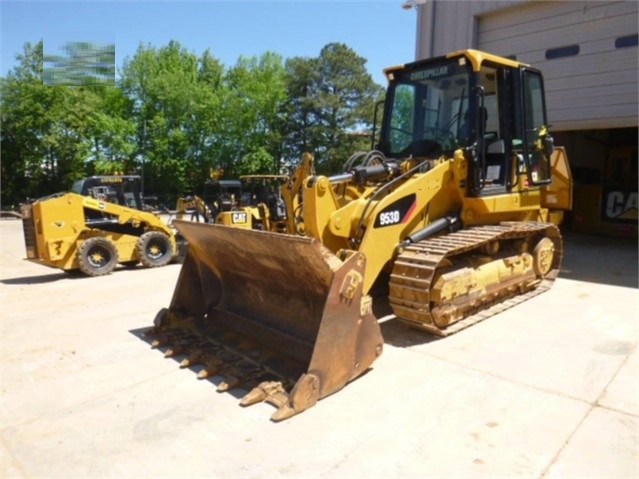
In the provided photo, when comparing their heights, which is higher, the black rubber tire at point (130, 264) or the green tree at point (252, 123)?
the green tree at point (252, 123)

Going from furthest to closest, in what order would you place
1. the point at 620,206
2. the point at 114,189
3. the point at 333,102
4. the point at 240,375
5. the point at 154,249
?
1. the point at 333,102
2. the point at 620,206
3. the point at 114,189
4. the point at 154,249
5. the point at 240,375

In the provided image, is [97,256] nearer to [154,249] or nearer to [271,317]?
[154,249]

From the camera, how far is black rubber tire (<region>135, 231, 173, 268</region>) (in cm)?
912

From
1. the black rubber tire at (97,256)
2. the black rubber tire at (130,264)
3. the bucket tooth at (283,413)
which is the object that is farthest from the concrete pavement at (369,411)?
the black rubber tire at (130,264)

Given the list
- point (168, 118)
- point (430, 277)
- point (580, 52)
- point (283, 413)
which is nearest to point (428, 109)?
point (430, 277)

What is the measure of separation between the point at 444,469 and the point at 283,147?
32.0 meters

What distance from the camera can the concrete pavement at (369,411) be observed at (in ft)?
9.09

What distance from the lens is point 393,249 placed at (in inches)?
192

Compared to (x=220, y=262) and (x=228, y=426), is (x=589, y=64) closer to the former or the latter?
(x=220, y=262)

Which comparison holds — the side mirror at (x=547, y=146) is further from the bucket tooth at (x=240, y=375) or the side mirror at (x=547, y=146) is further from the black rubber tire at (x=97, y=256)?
the black rubber tire at (x=97, y=256)

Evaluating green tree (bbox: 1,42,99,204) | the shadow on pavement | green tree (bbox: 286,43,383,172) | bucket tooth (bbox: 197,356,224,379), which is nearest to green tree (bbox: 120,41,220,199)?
green tree (bbox: 1,42,99,204)

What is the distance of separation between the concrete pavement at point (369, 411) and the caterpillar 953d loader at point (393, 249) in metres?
0.23

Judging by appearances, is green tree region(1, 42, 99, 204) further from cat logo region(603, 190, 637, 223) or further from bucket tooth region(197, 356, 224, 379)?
bucket tooth region(197, 356, 224, 379)

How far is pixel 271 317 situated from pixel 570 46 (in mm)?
8248
